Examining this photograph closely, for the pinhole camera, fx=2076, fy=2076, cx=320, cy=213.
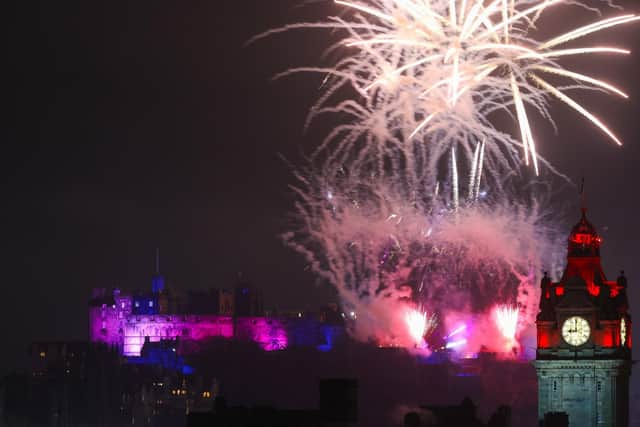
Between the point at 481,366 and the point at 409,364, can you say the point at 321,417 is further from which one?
the point at 409,364

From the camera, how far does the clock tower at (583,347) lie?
72.6 metres

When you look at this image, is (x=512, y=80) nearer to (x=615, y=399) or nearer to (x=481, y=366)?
(x=615, y=399)

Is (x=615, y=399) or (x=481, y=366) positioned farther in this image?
(x=481, y=366)

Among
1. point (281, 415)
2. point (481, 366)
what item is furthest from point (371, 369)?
point (281, 415)

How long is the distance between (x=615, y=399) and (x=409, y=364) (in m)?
125

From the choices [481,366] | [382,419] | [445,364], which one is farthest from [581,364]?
[445,364]

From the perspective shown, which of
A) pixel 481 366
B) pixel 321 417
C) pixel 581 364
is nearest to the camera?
pixel 321 417

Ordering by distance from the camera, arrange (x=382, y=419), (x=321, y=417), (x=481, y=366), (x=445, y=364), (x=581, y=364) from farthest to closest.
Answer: (x=445, y=364) < (x=481, y=366) < (x=382, y=419) < (x=581, y=364) < (x=321, y=417)

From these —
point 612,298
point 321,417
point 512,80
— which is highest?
point 512,80

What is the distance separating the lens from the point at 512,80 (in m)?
75.8

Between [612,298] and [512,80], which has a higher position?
[512,80]

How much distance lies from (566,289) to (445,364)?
123773mm

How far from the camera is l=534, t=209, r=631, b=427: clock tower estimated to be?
72625 mm

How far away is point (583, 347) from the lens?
72.9m
